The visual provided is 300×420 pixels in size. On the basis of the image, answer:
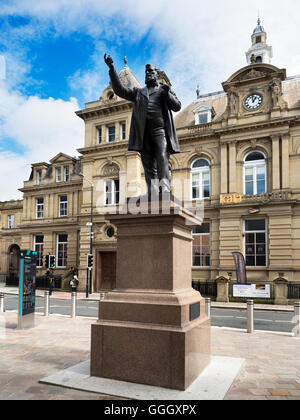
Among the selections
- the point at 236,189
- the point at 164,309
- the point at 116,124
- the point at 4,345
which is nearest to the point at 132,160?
the point at 116,124

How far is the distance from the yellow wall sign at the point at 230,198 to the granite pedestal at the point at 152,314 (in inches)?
746

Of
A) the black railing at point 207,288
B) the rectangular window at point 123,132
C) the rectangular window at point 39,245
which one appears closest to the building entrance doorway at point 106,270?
the black railing at point 207,288

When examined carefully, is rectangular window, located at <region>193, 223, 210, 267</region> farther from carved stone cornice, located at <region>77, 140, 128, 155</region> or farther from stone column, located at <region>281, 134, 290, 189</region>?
carved stone cornice, located at <region>77, 140, 128, 155</region>

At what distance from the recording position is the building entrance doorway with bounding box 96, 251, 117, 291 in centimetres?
2836

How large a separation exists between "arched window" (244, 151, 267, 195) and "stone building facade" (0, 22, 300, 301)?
7 centimetres

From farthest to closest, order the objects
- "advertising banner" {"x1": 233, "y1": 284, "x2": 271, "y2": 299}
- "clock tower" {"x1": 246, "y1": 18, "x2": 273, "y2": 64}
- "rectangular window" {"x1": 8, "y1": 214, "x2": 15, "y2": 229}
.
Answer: "rectangular window" {"x1": 8, "y1": 214, "x2": 15, "y2": 229}
"clock tower" {"x1": 246, "y1": 18, "x2": 273, "y2": 64}
"advertising banner" {"x1": 233, "y1": 284, "x2": 271, "y2": 299}

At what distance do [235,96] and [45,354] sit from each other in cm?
2293

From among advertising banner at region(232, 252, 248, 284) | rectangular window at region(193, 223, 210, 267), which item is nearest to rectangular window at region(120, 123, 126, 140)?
rectangular window at region(193, 223, 210, 267)

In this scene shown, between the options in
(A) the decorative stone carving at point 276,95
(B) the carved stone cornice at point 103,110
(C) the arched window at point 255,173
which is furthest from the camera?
(B) the carved stone cornice at point 103,110

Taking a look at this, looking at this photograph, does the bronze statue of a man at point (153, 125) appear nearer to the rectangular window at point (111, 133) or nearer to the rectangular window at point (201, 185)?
the rectangular window at point (201, 185)

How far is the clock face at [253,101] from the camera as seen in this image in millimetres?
24703
